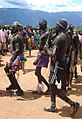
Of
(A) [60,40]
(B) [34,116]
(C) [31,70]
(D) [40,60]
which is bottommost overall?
(C) [31,70]

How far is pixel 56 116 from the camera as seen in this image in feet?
30.3

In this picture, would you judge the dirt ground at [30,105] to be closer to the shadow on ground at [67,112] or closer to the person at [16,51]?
the shadow on ground at [67,112]

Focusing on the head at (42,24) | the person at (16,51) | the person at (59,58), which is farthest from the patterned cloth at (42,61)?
the person at (59,58)

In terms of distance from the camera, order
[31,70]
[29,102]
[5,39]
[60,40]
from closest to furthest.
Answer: [60,40], [29,102], [31,70], [5,39]

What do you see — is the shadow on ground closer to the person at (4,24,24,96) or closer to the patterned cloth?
the patterned cloth

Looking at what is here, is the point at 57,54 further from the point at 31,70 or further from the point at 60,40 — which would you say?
the point at 31,70

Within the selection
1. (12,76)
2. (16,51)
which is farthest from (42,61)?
(12,76)

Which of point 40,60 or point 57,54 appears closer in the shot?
point 57,54

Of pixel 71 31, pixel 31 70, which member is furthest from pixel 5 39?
pixel 71 31

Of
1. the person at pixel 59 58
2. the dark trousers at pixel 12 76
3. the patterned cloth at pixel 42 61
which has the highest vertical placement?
the person at pixel 59 58

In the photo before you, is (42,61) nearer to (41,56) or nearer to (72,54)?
(41,56)

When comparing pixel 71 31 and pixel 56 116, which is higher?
pixel 71 31

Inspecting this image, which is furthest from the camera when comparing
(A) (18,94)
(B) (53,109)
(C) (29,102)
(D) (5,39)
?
(D) (5,39)

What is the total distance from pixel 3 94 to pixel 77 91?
2034mm
